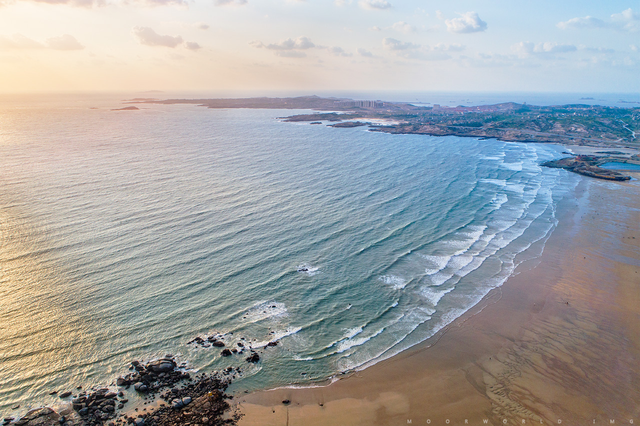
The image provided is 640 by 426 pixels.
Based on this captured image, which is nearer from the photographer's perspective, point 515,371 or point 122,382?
point 122,382

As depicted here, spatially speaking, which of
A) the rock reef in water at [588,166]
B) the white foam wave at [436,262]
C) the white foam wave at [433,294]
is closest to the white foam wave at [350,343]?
the white foam wave at [433,294]

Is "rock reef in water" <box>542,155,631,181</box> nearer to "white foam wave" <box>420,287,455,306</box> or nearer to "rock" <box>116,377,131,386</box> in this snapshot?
"white foam wave" <box>420,287,455,306</box>

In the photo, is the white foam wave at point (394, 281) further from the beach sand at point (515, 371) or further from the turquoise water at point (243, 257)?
the beach sand at point (515, 371)

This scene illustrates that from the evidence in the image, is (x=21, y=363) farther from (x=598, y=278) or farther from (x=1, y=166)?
(x=1, y=166)

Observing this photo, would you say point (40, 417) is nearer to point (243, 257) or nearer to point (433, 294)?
point (243, 257)

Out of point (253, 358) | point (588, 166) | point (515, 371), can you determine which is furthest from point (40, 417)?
point (588, 166)

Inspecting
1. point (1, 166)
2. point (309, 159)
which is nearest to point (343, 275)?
point (309, 159)
